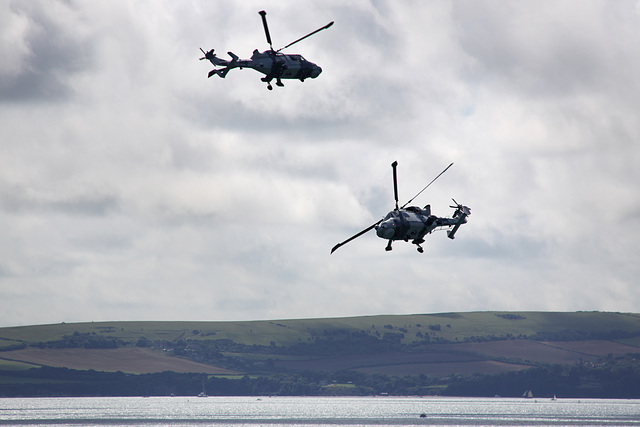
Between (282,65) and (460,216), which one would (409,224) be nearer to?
(460,216)

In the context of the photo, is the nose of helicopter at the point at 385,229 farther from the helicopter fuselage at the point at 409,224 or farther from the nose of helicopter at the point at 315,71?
the nose of helicopter at the point at 315,71

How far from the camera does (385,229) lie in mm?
84312

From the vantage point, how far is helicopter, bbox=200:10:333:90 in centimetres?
8225

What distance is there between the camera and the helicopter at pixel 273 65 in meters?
82.2

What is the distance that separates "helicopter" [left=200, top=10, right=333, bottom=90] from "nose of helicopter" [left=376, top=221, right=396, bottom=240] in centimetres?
1642

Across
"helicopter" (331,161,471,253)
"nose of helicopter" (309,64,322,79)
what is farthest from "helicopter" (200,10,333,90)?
"helicopter" (331,161,471,253)

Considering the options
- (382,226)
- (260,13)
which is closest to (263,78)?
(260,13)

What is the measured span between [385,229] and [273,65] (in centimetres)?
1948

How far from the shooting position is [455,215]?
9444 centimetres

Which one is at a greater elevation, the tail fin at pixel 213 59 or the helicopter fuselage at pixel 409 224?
the tail fin at pixel 213 59

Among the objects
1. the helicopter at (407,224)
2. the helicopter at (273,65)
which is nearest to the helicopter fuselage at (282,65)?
the helicopter at (273,65)

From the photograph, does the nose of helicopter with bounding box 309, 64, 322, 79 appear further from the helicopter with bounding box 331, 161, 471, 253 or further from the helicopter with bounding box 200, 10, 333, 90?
the helicopter with bounding box 331, 161, 471, 253

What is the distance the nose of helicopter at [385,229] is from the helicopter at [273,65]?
16.4 meters

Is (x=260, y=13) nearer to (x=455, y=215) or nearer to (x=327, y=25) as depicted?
(x=327, y=25)
